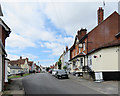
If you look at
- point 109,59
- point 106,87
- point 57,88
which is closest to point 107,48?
point 109,59

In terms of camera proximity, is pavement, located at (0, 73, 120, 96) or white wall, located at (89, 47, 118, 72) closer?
pavement, located at (0, 73, 120, 96)

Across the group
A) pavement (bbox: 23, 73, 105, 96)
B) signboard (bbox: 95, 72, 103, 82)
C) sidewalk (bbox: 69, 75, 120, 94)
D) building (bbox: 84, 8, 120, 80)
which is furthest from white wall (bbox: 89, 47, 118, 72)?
pavement (bbox: 23, 73, 105, 96)

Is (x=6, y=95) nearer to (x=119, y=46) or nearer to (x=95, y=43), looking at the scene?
(x=119, y=46)

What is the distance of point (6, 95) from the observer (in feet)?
28.3

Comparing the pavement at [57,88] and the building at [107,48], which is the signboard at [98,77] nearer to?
the building at [107,48]

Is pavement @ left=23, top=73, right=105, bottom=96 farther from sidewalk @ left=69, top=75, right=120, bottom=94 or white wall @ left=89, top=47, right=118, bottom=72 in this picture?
white wall @ left=89, top=47, right=118, bottom=72

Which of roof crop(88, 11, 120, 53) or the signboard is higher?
roof crop(88, 11, 120, 53)

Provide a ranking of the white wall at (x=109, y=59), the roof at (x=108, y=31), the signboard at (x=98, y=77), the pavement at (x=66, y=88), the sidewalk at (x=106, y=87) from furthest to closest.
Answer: the roof at (x=108, y=31) → the signboard at (x=98, y=77) → the white wall at (x=109, y=59) → the sidewalk at (x=106, y=87) → the pavement at (x=66, y=88)

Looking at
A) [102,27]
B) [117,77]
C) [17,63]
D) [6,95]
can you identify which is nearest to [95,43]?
[102,27]

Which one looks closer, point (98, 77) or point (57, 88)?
point (57, 88)

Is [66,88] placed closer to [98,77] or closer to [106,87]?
[106,87]

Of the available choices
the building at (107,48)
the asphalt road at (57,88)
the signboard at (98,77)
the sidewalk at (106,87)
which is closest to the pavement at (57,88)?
the asphalt road at (57,88)

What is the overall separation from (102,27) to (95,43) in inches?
119

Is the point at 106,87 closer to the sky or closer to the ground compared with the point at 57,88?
closer to the sky
